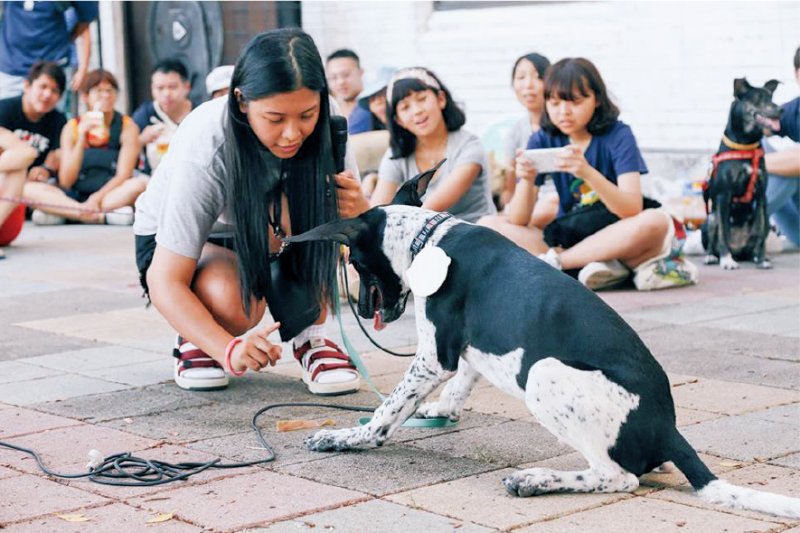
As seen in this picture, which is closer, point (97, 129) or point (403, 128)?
point (403, 128)

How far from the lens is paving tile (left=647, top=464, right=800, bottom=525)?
3.22 meters

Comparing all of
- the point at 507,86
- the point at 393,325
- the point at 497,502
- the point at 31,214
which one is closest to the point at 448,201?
the point at 393,325

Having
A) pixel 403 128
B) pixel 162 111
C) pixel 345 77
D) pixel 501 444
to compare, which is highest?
pixel 345 77

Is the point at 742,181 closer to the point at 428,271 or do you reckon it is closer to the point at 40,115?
the point at 428,271

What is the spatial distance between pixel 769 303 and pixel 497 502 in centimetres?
366

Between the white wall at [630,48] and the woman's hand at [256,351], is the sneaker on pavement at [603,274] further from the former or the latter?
the woman's hand at [256,351]

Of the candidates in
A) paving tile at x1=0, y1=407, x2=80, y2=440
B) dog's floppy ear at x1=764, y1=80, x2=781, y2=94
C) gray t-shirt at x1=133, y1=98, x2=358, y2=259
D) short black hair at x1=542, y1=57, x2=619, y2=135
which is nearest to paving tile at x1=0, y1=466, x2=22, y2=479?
paving tile at x1=0, y1=407, x2=80, y2=440

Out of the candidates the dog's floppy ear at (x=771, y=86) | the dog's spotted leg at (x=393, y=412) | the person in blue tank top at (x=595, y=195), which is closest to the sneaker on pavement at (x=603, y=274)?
the person in blue tank top at (x=595, y=195)

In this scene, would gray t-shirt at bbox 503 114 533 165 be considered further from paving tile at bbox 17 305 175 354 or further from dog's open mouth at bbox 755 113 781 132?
paving tile at bbox 17 305 175 354

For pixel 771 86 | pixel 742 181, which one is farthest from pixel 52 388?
pixel 771 86

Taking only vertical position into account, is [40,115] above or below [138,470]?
above

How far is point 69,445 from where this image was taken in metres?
3.99

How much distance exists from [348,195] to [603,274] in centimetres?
287

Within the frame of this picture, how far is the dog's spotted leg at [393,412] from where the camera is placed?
368cm
